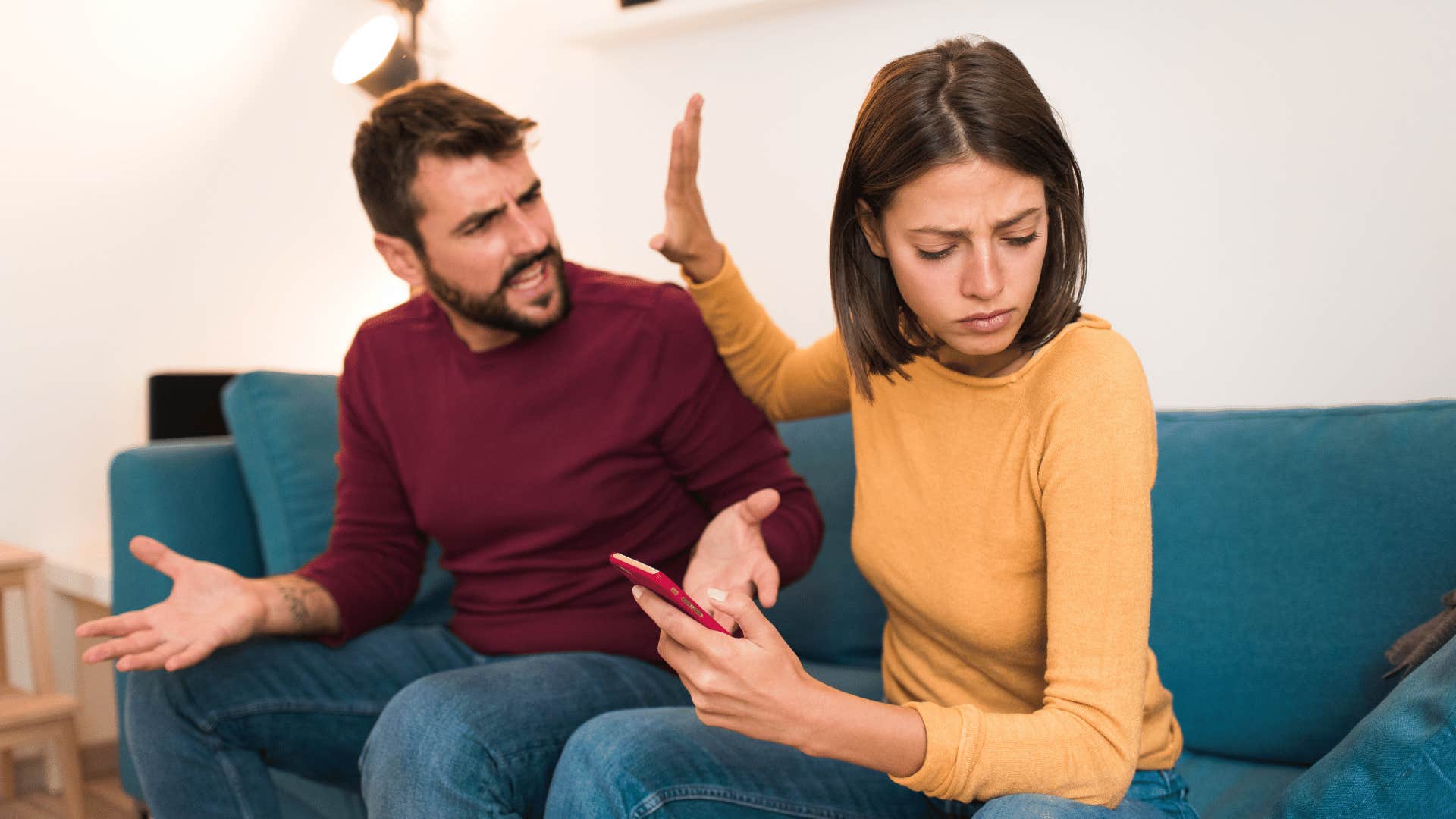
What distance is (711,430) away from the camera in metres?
1.40

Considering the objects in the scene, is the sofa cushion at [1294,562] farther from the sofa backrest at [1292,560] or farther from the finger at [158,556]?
the finger at [158,556]

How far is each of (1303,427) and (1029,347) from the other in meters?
0.55

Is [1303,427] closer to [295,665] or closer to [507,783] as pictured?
[507,783]

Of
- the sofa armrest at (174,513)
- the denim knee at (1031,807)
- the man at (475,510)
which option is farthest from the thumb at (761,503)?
the sofa armrest at (174,513)

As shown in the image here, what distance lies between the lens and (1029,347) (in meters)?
0.93

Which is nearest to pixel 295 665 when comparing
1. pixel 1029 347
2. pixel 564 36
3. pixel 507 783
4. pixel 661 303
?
pixel 507 783

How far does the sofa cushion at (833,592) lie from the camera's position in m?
1.60

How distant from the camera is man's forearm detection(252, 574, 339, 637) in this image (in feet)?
4.25

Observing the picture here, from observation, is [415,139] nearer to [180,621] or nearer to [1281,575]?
[180,621]

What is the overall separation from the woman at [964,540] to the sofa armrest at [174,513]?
0.90 m

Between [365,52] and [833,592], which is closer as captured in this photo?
[833,592]

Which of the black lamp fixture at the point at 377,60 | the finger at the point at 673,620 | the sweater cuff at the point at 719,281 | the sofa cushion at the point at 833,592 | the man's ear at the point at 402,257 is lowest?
the sofa cushion at the point at 833,592

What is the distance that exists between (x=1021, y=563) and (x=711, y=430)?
55 cm

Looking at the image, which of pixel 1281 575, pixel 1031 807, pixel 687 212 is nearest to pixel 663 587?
pixel 1031 807
